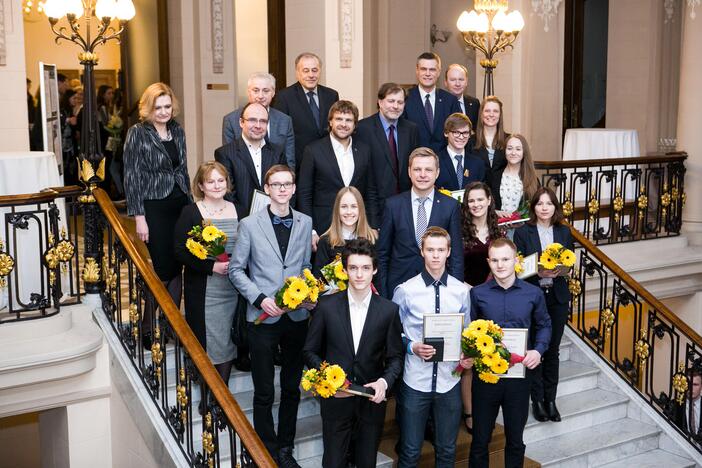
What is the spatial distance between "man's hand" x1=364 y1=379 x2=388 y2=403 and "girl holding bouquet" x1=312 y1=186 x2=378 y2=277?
90cm

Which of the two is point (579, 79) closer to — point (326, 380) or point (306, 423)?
point (306, 423)

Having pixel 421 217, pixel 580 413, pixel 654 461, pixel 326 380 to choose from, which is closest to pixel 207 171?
pixel 421 217

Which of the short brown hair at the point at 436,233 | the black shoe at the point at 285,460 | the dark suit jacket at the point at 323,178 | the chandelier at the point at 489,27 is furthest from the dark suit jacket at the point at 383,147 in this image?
the chandelier at the point at 489,27

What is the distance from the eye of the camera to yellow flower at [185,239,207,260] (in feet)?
19.7

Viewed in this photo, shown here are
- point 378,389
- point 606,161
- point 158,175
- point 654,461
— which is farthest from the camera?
point 606,161

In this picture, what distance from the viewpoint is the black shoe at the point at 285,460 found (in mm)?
6039

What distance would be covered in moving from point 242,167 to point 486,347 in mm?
2155

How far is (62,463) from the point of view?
718 cm

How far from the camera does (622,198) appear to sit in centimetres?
1071

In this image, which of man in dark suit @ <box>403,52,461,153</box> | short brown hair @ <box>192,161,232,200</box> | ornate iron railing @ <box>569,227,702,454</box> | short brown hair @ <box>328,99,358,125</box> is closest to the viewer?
short brown hair @ <box>192,161,232,200</box>

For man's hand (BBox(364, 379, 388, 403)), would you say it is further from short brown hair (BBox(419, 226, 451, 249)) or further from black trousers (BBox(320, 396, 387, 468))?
short brown hair (BBox(419, 226, 451, 249))

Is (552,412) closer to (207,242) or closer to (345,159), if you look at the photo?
(345,159)

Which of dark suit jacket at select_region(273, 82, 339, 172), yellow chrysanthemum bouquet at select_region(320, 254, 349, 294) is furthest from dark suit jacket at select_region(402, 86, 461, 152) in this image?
yellow chrysanthemum bouquet at select_region(320, 254, 349, 294)

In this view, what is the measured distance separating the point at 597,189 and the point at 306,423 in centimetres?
500
